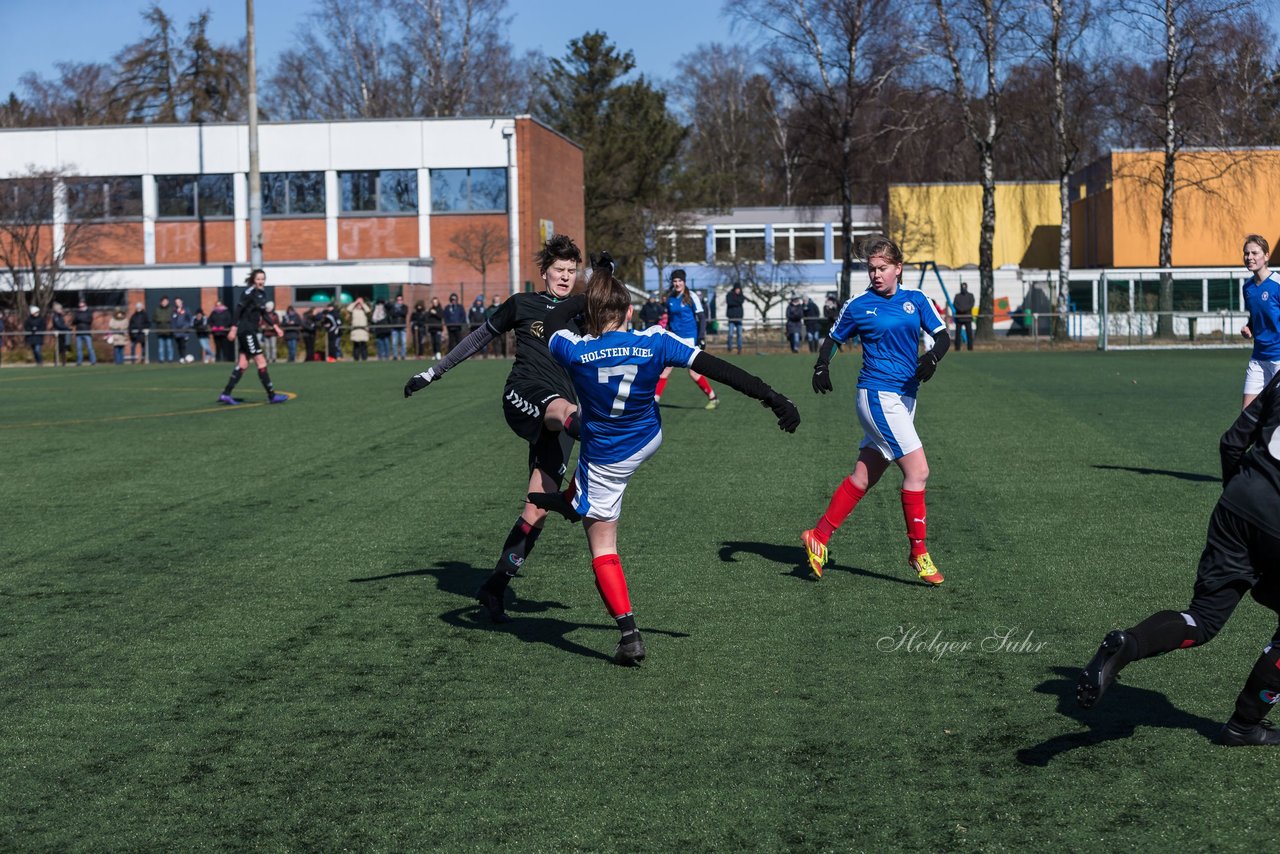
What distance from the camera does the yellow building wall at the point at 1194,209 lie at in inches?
1927

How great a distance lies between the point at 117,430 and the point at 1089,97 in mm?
35417

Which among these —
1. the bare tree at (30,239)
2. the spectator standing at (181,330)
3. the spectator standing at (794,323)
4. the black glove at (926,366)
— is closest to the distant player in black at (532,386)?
the black glove at (926,366)

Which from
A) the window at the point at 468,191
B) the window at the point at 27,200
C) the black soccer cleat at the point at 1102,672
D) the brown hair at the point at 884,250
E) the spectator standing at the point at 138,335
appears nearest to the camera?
the black soccer cleat at the point at 1102,672

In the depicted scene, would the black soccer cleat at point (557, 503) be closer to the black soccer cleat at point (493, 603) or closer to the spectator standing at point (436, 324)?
the black soccer cleat at point (493, 603)

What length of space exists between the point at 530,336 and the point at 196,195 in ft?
157

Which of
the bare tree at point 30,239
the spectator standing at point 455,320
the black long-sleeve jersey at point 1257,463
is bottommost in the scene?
the black long-sleeve jersey at point 1257,463

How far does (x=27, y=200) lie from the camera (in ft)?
149

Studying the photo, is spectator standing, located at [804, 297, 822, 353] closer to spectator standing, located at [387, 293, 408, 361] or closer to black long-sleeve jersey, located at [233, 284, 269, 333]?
spectator standing, located at [387, 293, 408, 361]

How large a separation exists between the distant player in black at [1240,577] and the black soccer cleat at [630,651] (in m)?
2.15

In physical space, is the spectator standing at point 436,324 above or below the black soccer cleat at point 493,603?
above

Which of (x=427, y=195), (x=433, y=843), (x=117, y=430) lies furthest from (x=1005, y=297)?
(x=433, y=843)

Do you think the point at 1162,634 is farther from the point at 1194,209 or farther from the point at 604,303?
the point at 1194,209

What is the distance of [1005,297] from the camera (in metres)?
52.4

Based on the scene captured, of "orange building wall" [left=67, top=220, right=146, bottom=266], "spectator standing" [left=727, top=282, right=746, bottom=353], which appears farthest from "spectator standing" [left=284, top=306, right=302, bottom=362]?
"orange building wall" [left=67, top=220, right=146, bottom=266]
